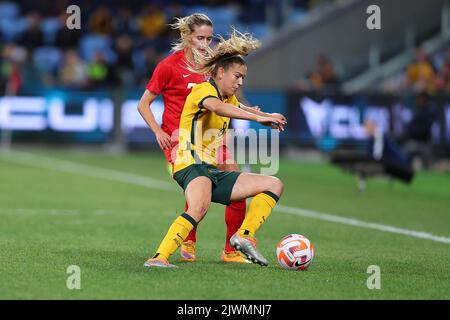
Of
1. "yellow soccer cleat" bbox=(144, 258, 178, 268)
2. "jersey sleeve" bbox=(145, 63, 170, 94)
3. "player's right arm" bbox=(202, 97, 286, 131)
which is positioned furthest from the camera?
"jersey sleeve" bbox=(145, 63, 170, 94)

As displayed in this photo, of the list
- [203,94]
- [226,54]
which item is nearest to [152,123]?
[203,94]

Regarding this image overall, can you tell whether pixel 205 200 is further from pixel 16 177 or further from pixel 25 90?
pixel 25 90

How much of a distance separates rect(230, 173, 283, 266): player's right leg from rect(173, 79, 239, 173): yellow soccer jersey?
1.18ft

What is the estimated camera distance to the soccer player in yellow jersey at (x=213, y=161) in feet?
27.8

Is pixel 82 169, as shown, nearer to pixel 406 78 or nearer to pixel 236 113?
pixel 406 78

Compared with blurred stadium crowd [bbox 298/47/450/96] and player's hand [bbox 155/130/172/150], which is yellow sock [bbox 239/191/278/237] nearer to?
player's hand [bbox 155/130/172/150]

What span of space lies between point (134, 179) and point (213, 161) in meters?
9.82

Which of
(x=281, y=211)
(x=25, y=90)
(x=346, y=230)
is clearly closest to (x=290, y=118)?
(x=25, y=90)

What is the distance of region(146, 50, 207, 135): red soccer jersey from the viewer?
9.52m

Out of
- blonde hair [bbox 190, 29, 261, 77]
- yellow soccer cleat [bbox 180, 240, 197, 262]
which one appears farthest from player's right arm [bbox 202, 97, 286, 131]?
yellow soccer cleat [bbox 180, 240, 197, 262]

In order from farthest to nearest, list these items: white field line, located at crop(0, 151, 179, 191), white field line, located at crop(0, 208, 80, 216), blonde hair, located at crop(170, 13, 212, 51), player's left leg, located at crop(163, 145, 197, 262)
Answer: white field line, located at crop(0, 151, 179, 191)
white field line, located at crop(0, 208, 80, 216)
blonde hair, located at crop(170, 13, 212, 51)
player's left leg, located at crop(163, 145, 197, 262)

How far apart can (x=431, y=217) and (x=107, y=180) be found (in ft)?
21.1

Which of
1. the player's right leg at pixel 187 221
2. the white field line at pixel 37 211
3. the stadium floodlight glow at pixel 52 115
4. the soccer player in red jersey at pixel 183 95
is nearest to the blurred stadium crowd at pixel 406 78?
the stadium floodlight glow at pixel 52 115

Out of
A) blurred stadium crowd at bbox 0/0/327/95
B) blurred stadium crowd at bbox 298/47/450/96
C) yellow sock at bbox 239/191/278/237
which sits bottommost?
yellow sock at bbox 239/191/278/237
